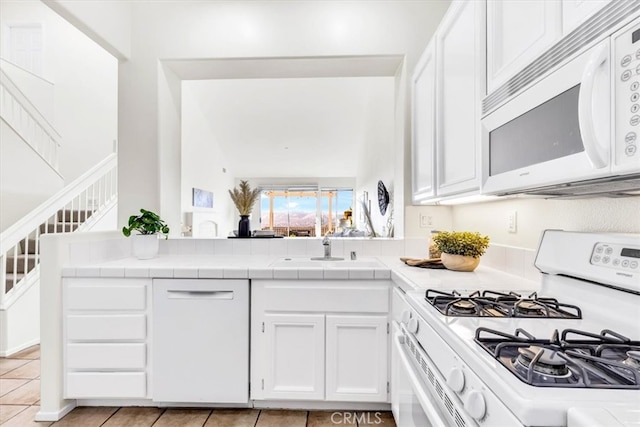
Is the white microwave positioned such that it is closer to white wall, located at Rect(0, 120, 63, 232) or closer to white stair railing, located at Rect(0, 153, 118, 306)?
white stair railing, located at Rect(0, 153, 118, 306)

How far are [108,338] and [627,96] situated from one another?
7.73 ft

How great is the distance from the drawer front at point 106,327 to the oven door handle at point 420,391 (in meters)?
1.45

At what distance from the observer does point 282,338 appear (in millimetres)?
1855

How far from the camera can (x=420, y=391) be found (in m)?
0.96

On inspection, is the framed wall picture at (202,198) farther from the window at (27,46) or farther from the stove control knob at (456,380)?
the stove control knob at (456,380)

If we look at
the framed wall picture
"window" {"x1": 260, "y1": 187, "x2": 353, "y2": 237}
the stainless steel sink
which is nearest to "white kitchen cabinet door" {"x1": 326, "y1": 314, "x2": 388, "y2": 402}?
the stainless steel sink

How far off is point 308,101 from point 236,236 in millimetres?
4059

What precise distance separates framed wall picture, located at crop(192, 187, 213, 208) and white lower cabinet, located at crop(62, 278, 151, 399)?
4.49 m

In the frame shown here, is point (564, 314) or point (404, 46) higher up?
point (404, 46)

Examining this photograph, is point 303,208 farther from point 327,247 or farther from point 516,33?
point 516,33

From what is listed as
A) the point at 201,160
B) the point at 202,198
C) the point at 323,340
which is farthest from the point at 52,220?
the point at 323,340

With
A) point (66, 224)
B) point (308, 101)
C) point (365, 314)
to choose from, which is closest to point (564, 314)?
point (365, 314)

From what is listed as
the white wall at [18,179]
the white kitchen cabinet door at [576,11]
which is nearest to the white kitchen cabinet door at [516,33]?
the white kitchen cabinet door at [576,11]

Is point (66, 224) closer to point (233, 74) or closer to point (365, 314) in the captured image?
point (233, 74)
